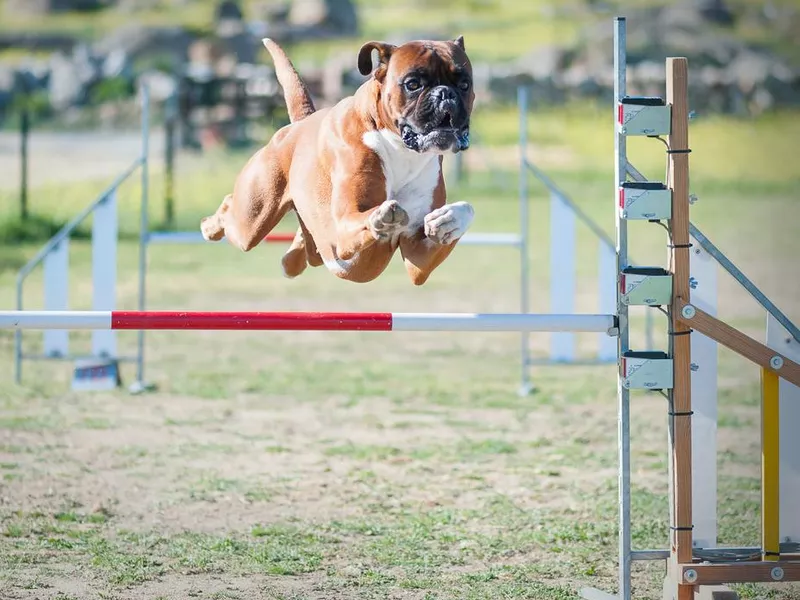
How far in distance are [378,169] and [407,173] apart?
120mm

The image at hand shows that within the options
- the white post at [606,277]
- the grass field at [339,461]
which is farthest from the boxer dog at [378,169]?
the white post at [606,277]

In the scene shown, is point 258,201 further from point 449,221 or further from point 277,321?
point 449,221

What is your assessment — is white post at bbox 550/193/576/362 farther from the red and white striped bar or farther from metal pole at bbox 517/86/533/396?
the red and white striped bar

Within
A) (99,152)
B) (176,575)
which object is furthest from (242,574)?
(99,152)

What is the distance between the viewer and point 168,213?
56.7 feet

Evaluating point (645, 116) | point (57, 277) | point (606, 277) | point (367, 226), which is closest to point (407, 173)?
point (367, 226)

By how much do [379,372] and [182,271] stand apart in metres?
5.16

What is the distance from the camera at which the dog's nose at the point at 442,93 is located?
4473 millimetres

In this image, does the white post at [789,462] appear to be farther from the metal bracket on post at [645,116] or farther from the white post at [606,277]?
the white post at [606,277]

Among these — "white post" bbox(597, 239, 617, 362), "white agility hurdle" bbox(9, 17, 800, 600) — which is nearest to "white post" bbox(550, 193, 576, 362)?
"white post" bbox(597, 239, 617, 362)

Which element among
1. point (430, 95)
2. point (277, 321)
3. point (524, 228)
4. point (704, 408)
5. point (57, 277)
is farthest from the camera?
point (524, 228)

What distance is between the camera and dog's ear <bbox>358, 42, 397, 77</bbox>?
184 inches

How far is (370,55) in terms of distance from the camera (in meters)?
4.78

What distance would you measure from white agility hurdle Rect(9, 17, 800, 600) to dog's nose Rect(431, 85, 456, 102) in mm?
615
